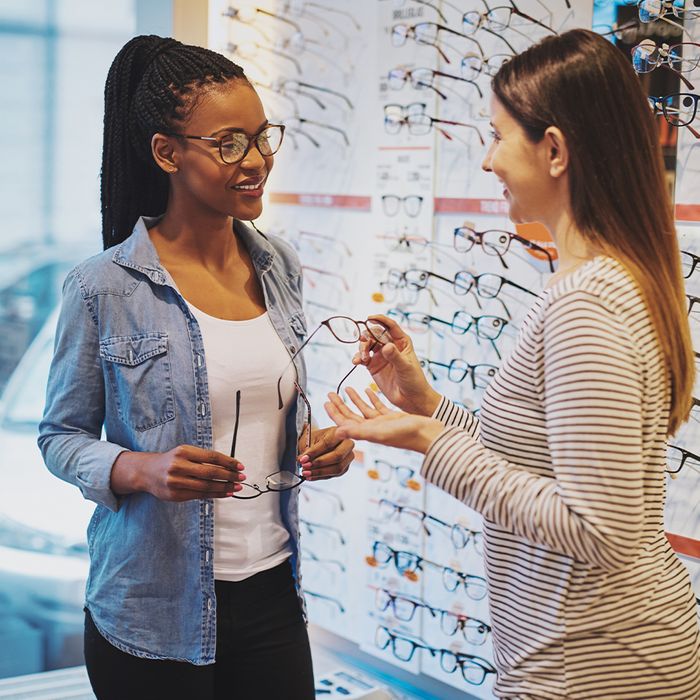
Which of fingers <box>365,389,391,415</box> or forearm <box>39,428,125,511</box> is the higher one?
fingers <box>365,389,391,415</box>

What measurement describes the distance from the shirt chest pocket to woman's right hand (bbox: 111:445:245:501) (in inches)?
4.4

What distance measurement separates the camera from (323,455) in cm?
175

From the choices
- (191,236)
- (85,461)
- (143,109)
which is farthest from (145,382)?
(143,109)

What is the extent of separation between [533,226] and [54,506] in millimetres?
→ 1977

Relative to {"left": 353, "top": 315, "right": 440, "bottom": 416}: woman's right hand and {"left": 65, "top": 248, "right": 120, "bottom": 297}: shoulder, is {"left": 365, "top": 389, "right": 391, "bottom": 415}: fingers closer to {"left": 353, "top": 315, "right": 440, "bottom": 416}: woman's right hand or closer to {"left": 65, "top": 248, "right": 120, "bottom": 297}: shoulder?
{"left": 353, "top": 315, "right": 440, "bottom": 416}: woman's right hand

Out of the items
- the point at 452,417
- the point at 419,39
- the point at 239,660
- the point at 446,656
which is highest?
the point at 419,39

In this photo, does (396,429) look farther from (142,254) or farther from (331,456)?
(142,254)

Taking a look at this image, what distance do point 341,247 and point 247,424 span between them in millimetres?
1590

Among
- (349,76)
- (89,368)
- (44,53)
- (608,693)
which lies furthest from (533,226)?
(44,53)

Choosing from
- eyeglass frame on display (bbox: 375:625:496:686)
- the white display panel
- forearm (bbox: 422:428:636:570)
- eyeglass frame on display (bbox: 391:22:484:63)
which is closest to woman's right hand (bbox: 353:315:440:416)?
forearm (bbox: 422:428:636:570)

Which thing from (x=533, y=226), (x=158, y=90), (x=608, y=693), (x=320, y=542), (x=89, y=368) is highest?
(x=158, y=90)

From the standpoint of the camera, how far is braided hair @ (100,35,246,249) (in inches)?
70.1

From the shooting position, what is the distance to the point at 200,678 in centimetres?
171

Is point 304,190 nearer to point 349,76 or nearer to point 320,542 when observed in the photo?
point 349,76
